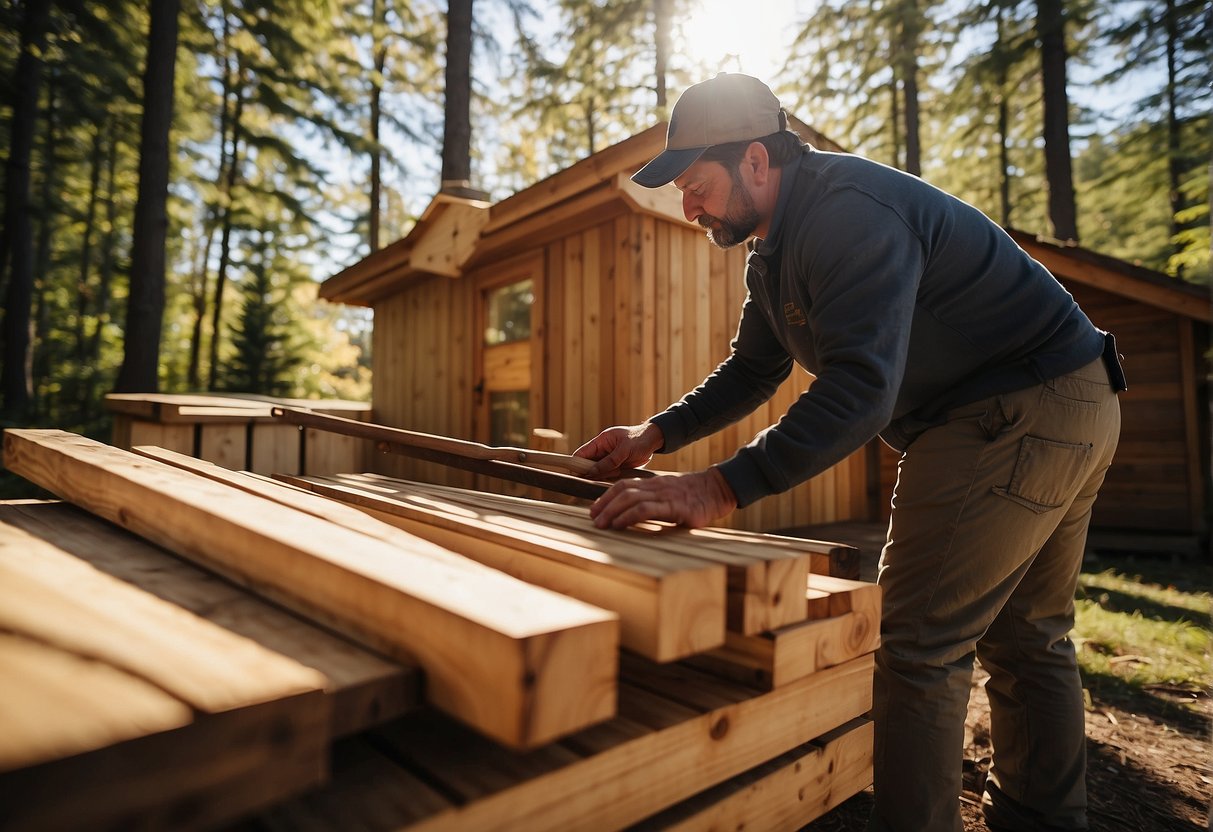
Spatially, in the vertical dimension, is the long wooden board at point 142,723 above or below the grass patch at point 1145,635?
above

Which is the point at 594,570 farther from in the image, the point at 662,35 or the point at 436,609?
the point at 662,35

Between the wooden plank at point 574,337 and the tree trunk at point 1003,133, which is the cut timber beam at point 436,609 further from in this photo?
the tree trunk at point 1003,133

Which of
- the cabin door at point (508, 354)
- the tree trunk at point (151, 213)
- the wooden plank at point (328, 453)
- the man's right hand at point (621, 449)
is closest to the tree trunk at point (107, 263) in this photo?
the tree trunk at point (151, 213)

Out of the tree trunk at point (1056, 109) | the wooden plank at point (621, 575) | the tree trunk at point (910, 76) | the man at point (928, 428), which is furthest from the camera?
the tree trunk at point (910, 76)

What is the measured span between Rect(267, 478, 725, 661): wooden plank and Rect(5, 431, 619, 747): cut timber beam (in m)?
0.12

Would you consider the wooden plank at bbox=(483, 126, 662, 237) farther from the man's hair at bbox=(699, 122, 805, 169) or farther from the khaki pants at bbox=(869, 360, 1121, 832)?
the khaki pants at bbox=(869, 360, 1121, 832)

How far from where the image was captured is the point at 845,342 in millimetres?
1667

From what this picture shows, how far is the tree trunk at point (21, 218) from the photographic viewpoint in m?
12.4

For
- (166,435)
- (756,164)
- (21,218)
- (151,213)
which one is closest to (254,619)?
(756,164)

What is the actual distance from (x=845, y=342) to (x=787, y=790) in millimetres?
1068

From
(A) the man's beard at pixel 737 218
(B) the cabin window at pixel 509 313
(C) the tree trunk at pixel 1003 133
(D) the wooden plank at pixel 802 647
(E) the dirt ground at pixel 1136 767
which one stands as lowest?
(E) the dirt ground at pixel 1136 767

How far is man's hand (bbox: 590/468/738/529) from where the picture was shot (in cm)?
151

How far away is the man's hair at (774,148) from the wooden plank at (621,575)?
136 centimetres

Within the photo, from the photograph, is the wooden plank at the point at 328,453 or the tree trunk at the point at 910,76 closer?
the wooden plank at the point at 328,453
